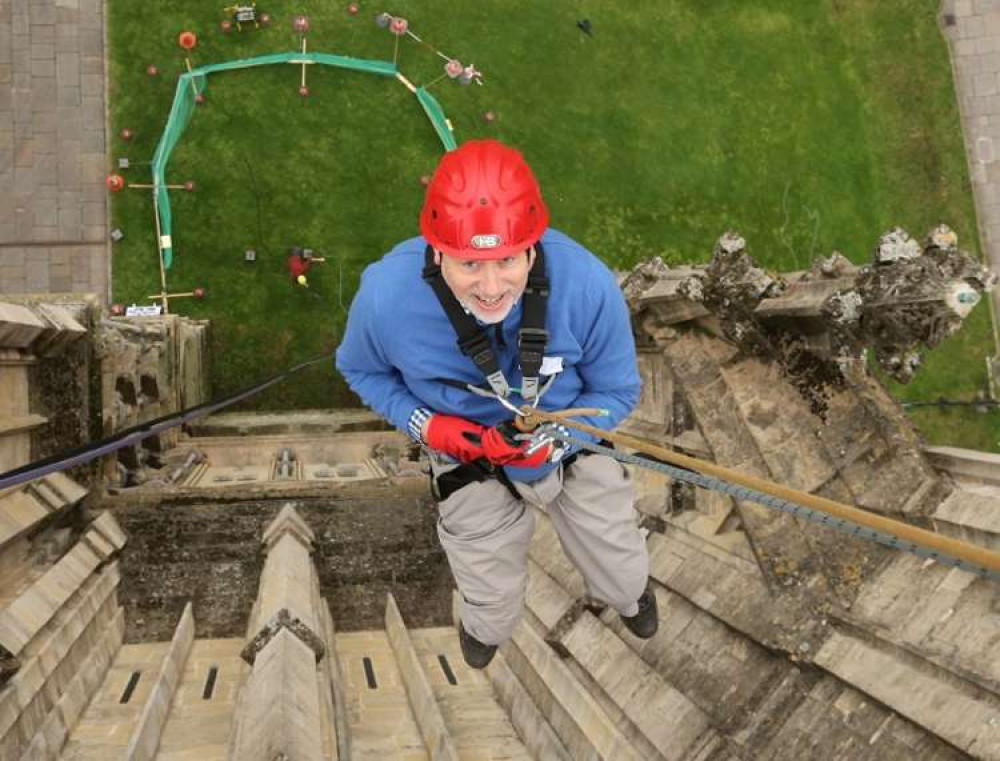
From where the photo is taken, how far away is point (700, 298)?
7.79m

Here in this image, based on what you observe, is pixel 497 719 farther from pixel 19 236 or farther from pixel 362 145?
pixel 19 236

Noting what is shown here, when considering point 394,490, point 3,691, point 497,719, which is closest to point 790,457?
point 497,719

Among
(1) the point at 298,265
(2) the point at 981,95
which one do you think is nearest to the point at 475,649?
(1) the point at 298,265

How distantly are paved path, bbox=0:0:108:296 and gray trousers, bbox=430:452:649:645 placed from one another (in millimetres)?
11272

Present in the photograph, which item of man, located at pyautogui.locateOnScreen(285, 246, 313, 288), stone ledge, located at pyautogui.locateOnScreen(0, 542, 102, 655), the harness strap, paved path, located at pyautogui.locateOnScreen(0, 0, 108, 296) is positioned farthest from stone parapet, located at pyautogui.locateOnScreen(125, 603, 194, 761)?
paved path, located at pyautogui.locateOnScreen(0, 0, 108, 296)

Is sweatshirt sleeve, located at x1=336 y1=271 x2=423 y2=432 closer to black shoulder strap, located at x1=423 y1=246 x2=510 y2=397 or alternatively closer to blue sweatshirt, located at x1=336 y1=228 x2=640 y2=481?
blue sweatshirt, located at x1=336 y1=228 x2=640 y2=481

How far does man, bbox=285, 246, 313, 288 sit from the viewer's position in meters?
14.6

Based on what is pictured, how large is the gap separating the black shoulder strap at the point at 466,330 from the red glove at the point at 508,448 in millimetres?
303

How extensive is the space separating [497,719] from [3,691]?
381cm

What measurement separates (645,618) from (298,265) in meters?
10.2

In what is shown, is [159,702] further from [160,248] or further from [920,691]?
[160,248]

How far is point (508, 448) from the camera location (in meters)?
4.70

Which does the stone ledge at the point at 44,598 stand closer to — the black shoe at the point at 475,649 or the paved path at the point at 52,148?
the black shoe at the point at 475,649

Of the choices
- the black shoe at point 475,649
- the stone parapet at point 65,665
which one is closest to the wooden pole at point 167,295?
the stone parapet at point 65,665
